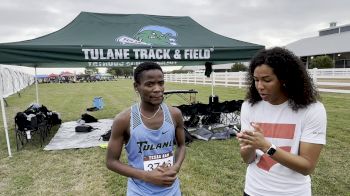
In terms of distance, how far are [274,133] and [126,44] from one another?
20.0ft

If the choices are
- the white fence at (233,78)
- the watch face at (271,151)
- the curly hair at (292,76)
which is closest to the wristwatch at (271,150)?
the watch face at (271,151)

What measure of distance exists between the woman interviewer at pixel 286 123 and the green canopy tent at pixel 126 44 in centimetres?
559

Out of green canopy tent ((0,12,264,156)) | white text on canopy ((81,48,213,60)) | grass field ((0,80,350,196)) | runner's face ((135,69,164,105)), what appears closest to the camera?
runner's face ((135,69,164,105))

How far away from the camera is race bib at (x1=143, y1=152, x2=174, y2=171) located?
6.73 feet

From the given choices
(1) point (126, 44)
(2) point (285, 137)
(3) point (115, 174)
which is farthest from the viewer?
(1) point (126, 44)

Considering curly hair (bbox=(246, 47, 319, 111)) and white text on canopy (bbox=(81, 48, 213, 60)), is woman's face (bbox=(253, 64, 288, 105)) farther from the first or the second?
white text on canopy (bbox=(81, 48, 213, 60))

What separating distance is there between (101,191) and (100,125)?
18.7 feet

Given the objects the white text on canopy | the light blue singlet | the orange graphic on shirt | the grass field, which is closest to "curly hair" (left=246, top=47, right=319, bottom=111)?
the orange graphic on shirt

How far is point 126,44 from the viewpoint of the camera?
24.3 ft

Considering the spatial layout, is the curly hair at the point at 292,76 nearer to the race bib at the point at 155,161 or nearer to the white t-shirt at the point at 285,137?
the white t-shirt at the point at 285,137

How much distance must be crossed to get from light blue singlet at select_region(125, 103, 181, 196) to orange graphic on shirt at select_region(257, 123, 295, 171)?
2.20 feet

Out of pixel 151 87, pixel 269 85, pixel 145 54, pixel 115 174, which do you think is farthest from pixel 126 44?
pixel 269 85

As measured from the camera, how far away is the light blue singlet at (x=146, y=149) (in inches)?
79.0

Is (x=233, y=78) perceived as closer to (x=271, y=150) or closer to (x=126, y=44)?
(x=126, y=44)
